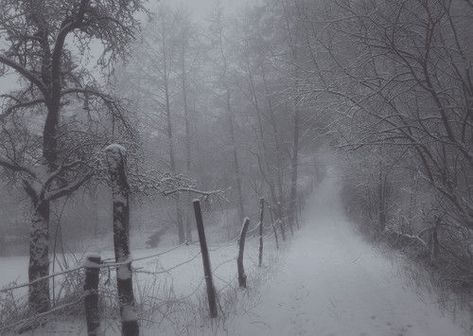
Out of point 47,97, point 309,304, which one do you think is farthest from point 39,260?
point 309,304

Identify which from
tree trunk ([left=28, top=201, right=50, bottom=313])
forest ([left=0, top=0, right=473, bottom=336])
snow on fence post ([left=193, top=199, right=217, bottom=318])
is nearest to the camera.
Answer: forest ([left=0, top=0, right=473, bottom=336])

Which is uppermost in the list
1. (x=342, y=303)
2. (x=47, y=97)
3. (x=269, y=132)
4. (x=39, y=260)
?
(x=269, y=132)

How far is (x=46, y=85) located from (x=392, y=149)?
6.24m

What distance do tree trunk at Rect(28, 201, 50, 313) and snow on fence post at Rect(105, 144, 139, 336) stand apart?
86.4 inches

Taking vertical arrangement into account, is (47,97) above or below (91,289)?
above

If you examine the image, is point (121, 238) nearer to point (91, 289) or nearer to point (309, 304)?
point (91, 289)

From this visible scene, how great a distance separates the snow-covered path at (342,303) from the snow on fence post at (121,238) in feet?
5.13

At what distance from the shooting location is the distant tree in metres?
5.91

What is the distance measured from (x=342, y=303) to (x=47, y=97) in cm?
622

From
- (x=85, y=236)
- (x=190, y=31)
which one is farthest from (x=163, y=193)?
(x=85, y=236)

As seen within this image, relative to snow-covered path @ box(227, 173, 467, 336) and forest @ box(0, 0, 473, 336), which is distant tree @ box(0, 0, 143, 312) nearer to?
forest @ box(0, 0, 473, 336)

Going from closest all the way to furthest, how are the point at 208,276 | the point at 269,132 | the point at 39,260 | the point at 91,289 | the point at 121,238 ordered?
the point at 91,289 → the point at 121,238 → the point at 208,276 → the point at 39,260 → the point at 269,132

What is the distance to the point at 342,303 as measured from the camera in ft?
20.4

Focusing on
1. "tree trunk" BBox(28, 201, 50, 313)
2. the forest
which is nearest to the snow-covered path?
the forest
